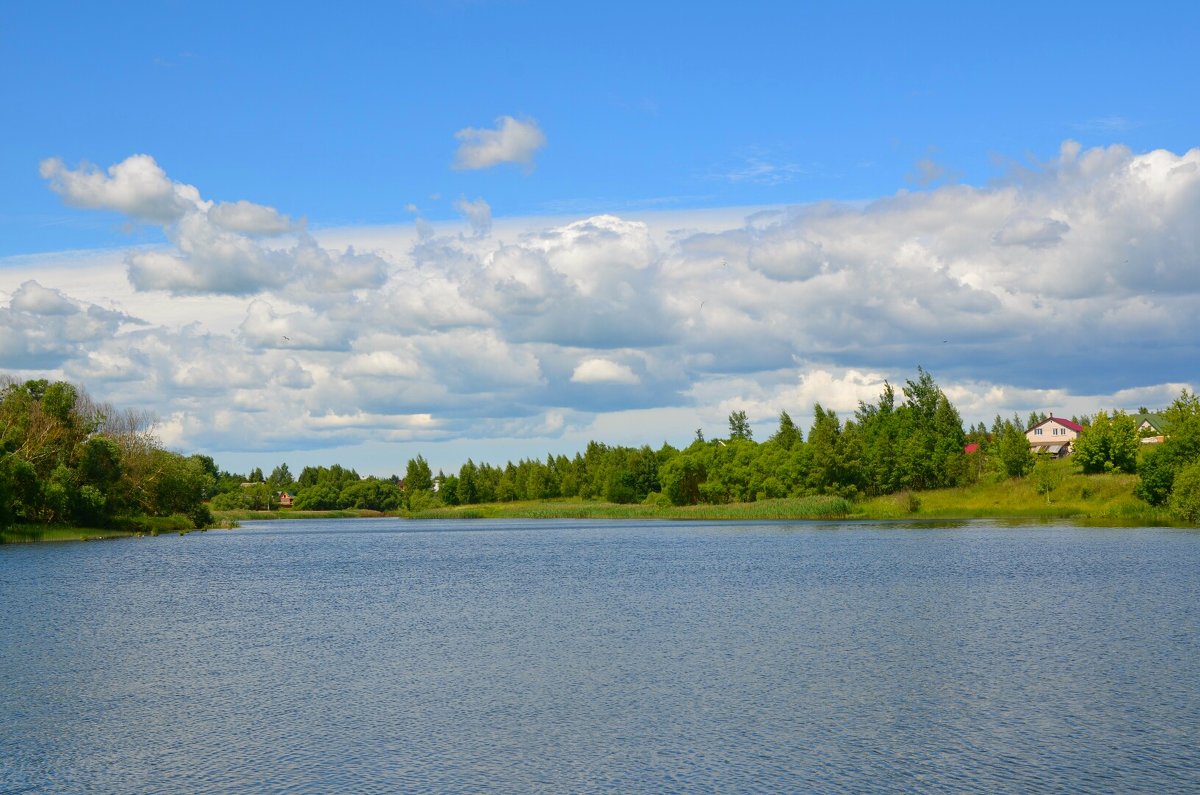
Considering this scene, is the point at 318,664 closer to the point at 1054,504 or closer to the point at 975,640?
the point at 975,640

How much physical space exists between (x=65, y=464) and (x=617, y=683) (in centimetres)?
8616

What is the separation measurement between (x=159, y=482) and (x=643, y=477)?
3442 inches

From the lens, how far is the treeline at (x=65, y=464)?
88.6 meters

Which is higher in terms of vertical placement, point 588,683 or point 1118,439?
point 1118,439

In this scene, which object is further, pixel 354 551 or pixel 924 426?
pixel 924 426

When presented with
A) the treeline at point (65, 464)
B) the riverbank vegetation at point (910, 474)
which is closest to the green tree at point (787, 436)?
the riverbank vegetation at point (910, 474)

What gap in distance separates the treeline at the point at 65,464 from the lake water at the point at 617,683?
41.6 meters

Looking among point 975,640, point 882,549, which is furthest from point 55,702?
point 882,549

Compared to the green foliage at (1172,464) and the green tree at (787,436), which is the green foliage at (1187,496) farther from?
the green tree at (787,436)

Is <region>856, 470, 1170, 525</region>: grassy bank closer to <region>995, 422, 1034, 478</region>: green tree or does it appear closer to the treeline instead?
<region>995, 422, 1034, 478</region>: green tree

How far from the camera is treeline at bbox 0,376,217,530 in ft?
291

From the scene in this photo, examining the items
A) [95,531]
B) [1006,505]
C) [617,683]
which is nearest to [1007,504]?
[1006,505]

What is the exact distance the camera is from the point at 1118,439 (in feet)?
397

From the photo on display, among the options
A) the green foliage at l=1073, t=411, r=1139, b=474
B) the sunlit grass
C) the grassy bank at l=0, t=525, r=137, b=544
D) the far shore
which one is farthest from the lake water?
the green foliage at l=1073, t=411, r=1139, b=474
